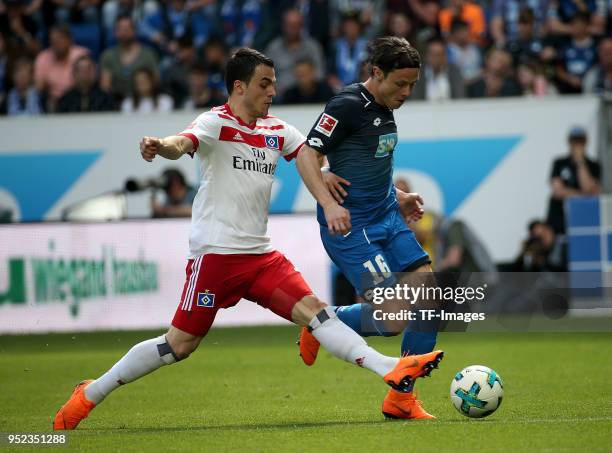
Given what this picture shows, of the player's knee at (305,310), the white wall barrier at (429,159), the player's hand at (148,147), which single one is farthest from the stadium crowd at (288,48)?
the player's hand at (148,147)

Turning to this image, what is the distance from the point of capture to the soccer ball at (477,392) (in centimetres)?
738

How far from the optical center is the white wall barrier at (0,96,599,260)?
54.1ft

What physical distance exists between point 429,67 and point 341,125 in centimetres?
996

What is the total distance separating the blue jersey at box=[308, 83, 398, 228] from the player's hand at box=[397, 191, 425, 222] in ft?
0.81

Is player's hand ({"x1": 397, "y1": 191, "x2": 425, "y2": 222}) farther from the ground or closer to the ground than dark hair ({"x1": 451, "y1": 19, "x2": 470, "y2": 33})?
closer to the ground

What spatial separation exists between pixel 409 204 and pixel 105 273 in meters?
7.82

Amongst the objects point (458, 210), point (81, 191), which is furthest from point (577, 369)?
point (81, 191)

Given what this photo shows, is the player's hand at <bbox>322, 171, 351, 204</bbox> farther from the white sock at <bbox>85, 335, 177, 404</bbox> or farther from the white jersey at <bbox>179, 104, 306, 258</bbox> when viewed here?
the white sock at <bbox>85, 335, 177, 404</bbox>

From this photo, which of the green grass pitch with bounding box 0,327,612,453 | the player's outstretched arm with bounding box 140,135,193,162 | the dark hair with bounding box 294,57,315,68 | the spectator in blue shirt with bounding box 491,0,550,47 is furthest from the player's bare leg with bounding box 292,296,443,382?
the spectator in blue shirt with bounding box 491,0,550,47

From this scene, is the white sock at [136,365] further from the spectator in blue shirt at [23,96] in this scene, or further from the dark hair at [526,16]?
the dark hair at [526,16]

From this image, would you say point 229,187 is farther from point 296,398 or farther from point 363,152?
point 296,398

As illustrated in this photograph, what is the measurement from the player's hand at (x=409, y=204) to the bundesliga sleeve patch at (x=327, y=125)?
2.90 feet

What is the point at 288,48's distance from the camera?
18.3 m

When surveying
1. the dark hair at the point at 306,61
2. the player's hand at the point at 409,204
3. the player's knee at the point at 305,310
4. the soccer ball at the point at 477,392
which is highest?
the dark hair at the point at 306,61
